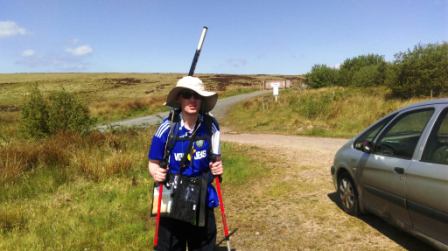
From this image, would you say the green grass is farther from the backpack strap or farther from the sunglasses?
the sunglasses

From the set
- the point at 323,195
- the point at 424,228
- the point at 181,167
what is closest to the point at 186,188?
the point at 181,167

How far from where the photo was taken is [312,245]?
4.93 m

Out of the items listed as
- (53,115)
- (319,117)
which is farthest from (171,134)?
(319,117)

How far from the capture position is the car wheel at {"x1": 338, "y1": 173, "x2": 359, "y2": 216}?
18.3ft

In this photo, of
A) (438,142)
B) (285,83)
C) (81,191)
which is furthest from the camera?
(285,83)

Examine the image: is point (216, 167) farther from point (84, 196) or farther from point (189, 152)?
point (84, 196)

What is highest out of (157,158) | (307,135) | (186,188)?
(157,158)

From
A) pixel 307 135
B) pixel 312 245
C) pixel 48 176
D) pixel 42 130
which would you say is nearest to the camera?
pixel 312 245

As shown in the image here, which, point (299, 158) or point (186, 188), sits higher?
point (186, 188)

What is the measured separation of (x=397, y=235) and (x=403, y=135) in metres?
1.20

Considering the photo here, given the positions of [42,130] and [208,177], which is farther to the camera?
[42,130]

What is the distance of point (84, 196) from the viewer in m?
7.02

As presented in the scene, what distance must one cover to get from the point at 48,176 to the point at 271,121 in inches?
565

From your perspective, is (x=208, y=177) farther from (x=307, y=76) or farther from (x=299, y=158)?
(x=307, y=76)
